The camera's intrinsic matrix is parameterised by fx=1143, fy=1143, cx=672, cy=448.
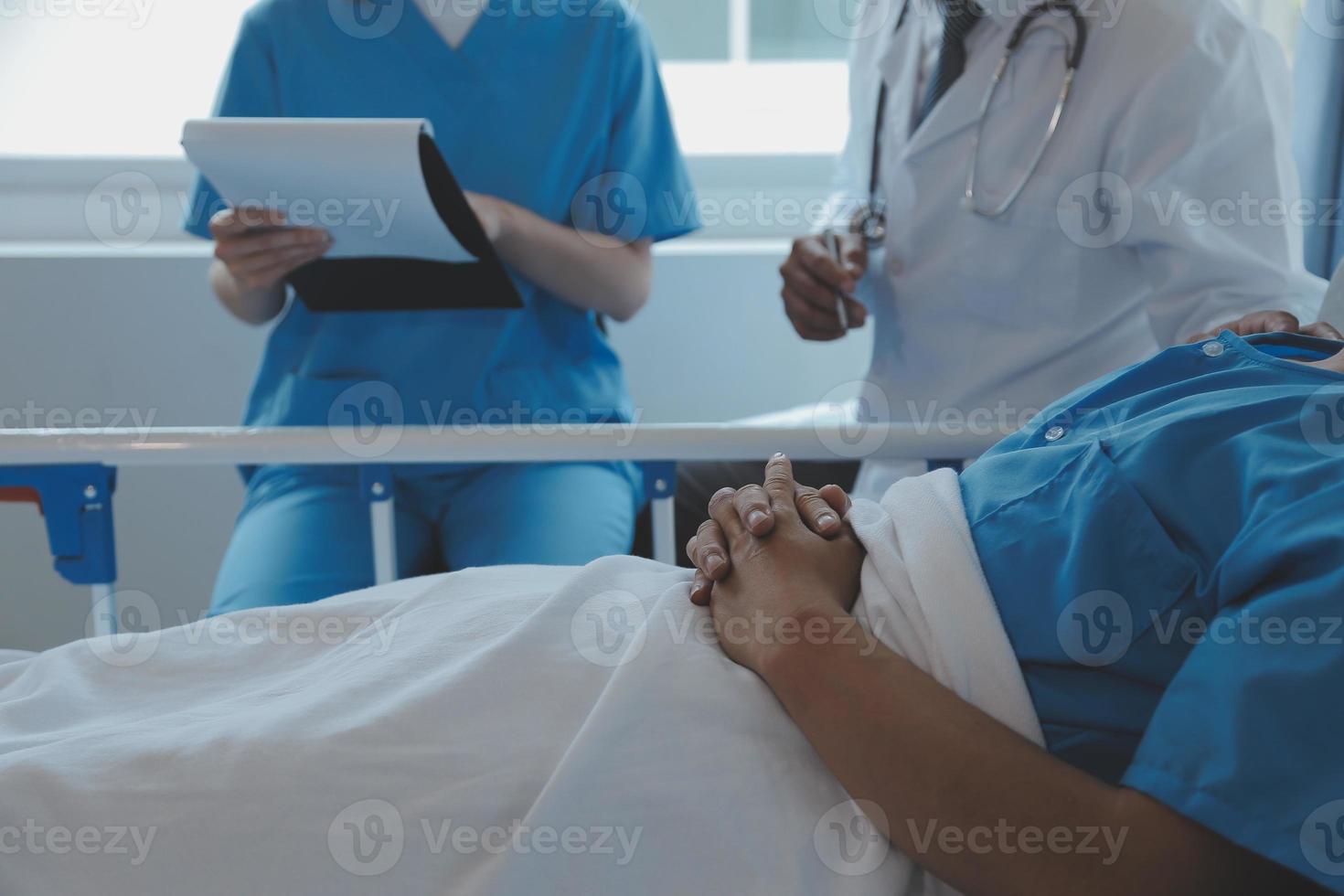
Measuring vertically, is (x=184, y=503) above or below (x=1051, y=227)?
below

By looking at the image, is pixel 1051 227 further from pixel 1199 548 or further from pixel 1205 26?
pixel 1199 548

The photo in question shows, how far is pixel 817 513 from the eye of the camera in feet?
2.63

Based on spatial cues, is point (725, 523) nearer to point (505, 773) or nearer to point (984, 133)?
point (505, 773)

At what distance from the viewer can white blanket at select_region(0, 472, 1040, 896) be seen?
25.0 inches

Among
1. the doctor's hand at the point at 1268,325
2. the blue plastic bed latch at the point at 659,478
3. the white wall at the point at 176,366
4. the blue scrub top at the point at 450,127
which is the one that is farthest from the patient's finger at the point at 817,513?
the white wall at the point at 176,366

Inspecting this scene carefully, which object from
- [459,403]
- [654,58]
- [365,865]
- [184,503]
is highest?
[654,58]

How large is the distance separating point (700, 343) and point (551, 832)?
1346 mm

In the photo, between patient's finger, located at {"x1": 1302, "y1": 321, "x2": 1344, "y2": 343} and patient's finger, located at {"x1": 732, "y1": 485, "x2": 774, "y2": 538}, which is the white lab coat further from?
patient's finger, located at {"x1": 732, "y1": 485, "x2": 774, "y2": 538}

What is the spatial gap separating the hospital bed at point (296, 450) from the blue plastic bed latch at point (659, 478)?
2cm

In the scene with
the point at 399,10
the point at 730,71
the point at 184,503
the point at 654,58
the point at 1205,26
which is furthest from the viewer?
the point at 730,71

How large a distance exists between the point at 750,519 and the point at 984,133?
2.37 feet

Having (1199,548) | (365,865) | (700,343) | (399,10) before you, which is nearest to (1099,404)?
(1199,548)

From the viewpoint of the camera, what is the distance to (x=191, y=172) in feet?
6.60

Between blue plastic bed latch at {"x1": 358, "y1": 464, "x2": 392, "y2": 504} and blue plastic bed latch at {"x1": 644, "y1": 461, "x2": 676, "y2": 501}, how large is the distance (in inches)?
9.7
